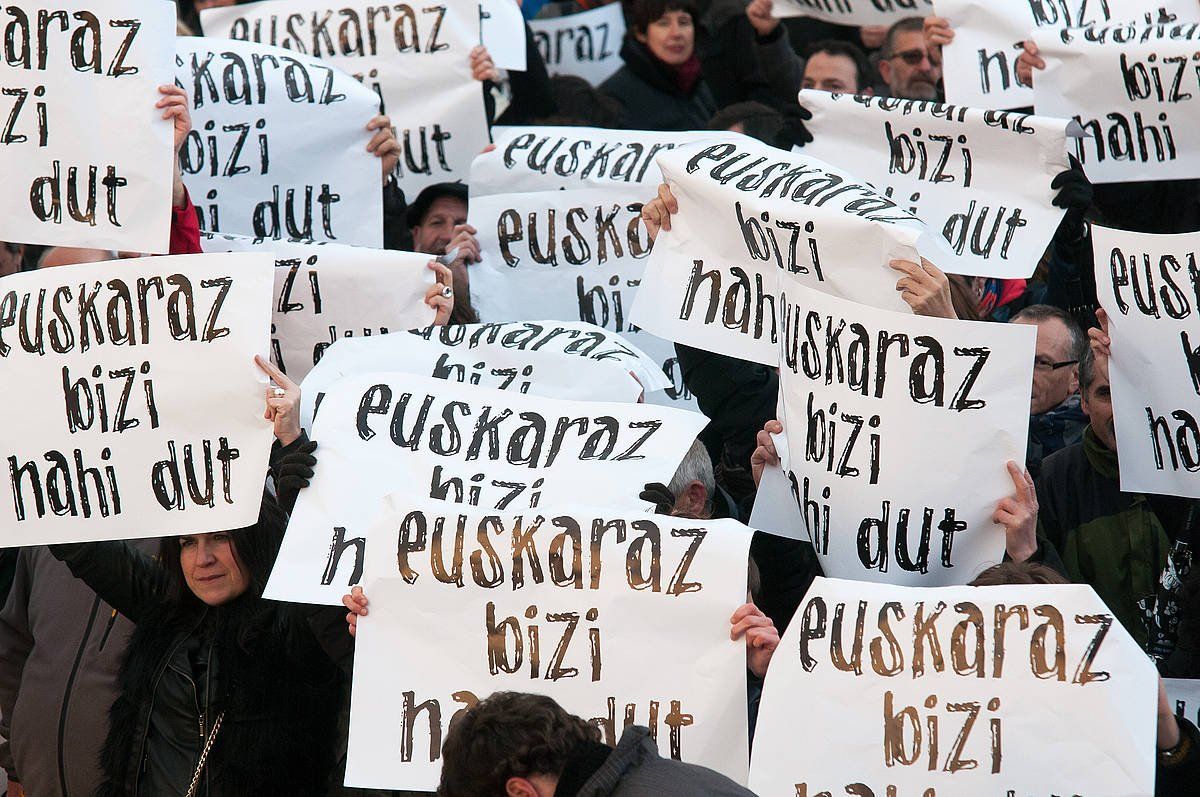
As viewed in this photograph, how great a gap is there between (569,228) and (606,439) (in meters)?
1.84

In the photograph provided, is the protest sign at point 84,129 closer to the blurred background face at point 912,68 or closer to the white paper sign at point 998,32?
the white paper sign at point 998,32

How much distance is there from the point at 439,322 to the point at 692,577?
6.42 ft

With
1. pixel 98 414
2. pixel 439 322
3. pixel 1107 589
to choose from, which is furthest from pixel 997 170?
pixel 98 414

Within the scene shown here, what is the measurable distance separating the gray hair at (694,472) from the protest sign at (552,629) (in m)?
0.45

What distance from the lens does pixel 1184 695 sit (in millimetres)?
4156

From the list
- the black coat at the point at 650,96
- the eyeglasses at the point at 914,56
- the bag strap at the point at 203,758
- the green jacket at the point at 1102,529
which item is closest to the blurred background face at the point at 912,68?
the eyeglasses at the point at 914,56

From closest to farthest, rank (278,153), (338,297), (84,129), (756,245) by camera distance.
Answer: (756,245)
(84,129)
(338,297)
(278,153)

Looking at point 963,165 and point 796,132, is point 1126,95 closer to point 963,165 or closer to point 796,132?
point 963,165

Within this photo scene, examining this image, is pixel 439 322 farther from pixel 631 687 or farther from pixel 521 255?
pixel 631 687

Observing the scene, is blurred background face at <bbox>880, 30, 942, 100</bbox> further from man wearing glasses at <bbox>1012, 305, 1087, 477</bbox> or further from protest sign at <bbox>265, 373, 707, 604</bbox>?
protest sign at <bbox>265, 373, 707, 604</bbox>

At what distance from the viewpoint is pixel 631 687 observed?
152 inches

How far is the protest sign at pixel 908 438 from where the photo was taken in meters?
4.04

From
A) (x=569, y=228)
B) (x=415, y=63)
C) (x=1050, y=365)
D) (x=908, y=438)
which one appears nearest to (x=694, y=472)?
(x=908, y=438)

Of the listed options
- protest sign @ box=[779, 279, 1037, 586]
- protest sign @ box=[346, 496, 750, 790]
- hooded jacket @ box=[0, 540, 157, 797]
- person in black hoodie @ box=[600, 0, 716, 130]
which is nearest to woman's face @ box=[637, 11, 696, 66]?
person in black hoodie @ box=[600, 0, 716, 130]
